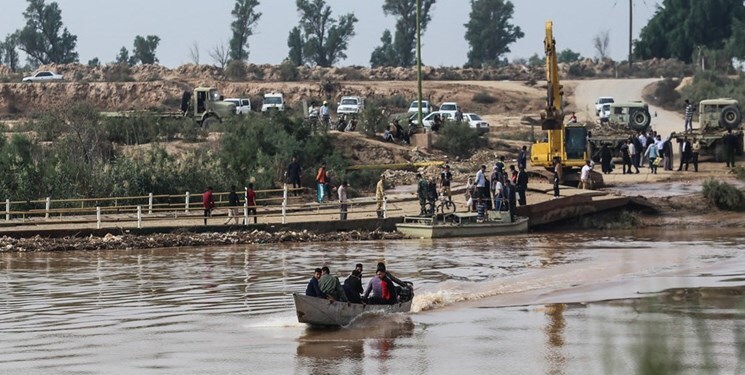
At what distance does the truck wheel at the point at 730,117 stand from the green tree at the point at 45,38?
8011 cm

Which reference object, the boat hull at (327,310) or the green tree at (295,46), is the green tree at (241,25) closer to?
the green tree at (295,46)

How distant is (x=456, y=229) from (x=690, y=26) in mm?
75875

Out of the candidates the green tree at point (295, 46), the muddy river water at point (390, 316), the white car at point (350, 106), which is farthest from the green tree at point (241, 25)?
the muddy river water at point (390, 316)

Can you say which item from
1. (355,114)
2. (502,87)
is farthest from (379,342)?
(502,87)

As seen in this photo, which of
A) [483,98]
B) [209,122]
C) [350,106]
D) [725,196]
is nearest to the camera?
[725,196]

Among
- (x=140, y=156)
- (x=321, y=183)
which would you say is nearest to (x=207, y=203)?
(x=321, y=183)

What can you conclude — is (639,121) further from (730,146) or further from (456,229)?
(456,229)

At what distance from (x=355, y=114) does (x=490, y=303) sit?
146 ft

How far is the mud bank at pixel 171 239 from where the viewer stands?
114ft

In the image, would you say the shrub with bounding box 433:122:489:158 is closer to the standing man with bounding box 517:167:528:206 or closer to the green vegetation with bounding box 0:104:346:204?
the green vegetation with bounding box 0:104:346:204

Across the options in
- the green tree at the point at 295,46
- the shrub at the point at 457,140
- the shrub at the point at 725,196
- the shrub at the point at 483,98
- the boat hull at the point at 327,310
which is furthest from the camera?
the green tree at the point at 295,46

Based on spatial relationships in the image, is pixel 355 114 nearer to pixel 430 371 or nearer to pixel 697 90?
pixel 697 90

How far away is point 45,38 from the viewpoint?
12338 centimetres

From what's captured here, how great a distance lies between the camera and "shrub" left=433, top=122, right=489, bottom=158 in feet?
190
